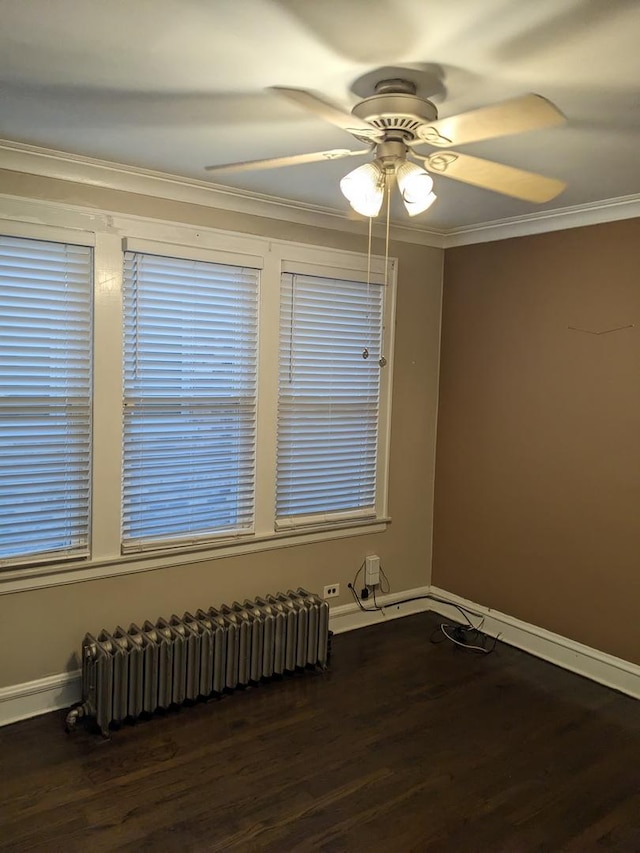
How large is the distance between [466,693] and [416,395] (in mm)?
1856

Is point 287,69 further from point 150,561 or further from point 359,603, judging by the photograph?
point 359,603

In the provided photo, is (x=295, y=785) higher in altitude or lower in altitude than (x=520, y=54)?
lower

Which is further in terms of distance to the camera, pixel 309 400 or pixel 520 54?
pixel 309 400

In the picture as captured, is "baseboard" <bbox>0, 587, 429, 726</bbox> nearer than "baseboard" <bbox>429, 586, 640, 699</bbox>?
Yes

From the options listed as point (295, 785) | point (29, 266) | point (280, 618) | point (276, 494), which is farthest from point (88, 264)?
point (295, 785)

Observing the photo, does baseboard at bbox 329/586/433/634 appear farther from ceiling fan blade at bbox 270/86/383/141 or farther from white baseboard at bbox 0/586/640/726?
ceiling fan blade at bbox 270/86/383/141

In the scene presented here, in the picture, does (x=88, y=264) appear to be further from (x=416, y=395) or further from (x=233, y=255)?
(x=416, y=395)

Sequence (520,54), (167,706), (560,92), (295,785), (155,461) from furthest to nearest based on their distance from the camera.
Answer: (155,461) < (167,706) < (295,785) < (560,92) < (520,54)

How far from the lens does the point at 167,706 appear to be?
3.11 m

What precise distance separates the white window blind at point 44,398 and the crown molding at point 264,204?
1.11 ft

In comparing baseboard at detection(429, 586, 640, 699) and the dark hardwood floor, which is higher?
baseboard at detection(429, 586, 640, 699)

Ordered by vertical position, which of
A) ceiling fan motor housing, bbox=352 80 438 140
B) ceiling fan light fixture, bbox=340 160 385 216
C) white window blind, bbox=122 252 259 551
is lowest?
white window blind, bbox=122 252 259 551

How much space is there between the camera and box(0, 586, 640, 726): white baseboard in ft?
10.1

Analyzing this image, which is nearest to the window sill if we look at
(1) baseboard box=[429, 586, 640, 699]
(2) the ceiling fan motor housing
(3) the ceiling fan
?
(1) baseboard box=[429, 586, 640, 699]
